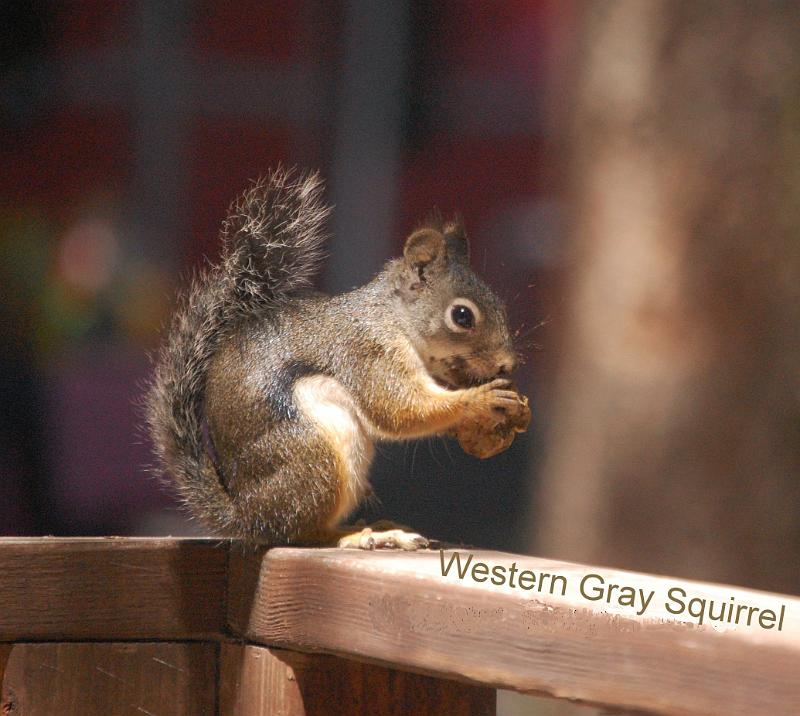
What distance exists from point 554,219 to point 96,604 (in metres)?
1.01

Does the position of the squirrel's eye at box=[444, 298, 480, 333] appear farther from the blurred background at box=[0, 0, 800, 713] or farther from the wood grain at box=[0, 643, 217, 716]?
the wood grain at box=[0, 643, 217, 716]

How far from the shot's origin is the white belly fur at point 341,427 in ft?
4.18

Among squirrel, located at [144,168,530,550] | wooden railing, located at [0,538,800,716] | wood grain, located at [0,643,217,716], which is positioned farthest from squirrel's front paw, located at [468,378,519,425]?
wood grain, located at [0,643,217,716]

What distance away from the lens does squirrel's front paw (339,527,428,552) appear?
122 cm

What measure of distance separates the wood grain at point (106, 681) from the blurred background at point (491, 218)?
1.92 ft

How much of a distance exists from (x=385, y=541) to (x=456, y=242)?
1.02 feet

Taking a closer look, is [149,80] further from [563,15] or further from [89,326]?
[563,15]

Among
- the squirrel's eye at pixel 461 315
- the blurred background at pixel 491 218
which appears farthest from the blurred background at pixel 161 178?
the squirrel's eye at pixel 461 315

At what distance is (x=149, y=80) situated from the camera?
1.93m

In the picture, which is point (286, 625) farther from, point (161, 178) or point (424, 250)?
point (161, 178)

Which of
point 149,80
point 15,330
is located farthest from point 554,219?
point 15,330

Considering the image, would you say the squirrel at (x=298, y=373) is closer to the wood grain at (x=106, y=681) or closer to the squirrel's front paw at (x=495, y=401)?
the squirrel's front paw at (x=495, y=401)

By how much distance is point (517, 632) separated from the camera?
847 mm

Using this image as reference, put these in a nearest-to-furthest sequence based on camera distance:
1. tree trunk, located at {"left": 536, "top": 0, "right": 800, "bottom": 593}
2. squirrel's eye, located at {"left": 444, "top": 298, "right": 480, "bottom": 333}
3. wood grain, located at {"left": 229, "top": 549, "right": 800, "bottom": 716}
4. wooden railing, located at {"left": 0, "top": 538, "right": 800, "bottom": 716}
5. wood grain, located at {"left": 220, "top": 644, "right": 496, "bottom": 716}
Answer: wood grain, located at {"left": 229, "top": 549, "right": 800, "bottom": 716} < wooden railing, located at {"left": 0, "top": 538, "right": 800, "bottom": 716} < wood grain, located at {"left": 220, "top": 644, "right": 496, "bottom": 716} < squirrel's eye, located at {"left": 444, "top": 298, "right": 480, "bottom": 333} < tree trunk, located at {"left": 536, "top": 0, "right": 800, "bottom": 593}
